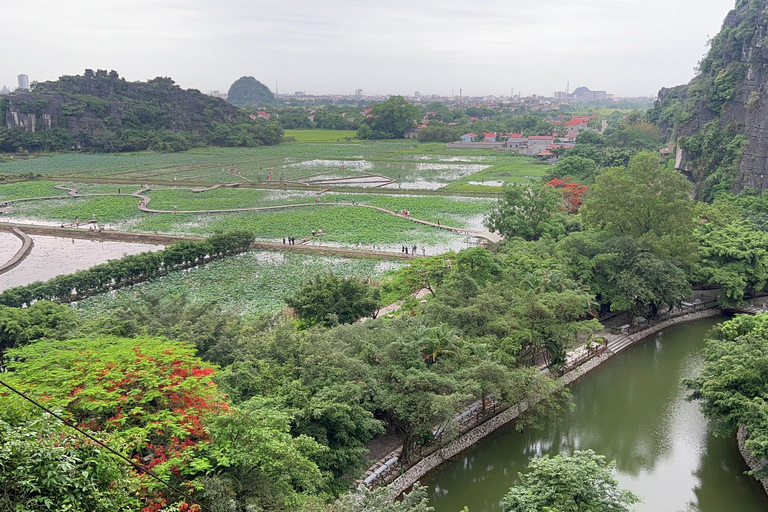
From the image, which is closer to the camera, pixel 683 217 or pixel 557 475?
pixel 557 475

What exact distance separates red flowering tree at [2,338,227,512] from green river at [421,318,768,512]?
5800 millimetres

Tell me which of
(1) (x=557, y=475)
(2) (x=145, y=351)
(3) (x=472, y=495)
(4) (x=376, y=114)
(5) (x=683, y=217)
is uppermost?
(4) (x=376, y=114)

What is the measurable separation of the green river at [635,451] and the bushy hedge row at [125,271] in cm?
1645

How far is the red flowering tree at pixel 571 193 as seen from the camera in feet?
120

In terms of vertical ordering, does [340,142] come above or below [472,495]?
above

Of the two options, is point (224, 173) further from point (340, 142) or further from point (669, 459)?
point (669, 459)

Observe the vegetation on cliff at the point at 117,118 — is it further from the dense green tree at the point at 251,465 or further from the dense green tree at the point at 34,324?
the dense green tree at the point at 251,465

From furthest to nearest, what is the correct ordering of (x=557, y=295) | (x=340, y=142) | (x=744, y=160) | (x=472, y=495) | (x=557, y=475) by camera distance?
(x=340, y=142) < (x=744, y=160) < (x=557, y=295) < (x=472, y=495) < (x=557, y=475)

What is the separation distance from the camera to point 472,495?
1269 cm

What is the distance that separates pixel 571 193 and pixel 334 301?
24.4m

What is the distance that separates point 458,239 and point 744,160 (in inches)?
729

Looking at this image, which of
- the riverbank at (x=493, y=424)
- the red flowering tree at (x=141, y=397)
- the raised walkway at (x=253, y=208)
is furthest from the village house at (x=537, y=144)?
the red flowering tree at (x=141, y=397)

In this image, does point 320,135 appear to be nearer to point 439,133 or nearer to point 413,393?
point 439,133

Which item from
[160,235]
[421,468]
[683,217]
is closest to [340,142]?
[160,235]
